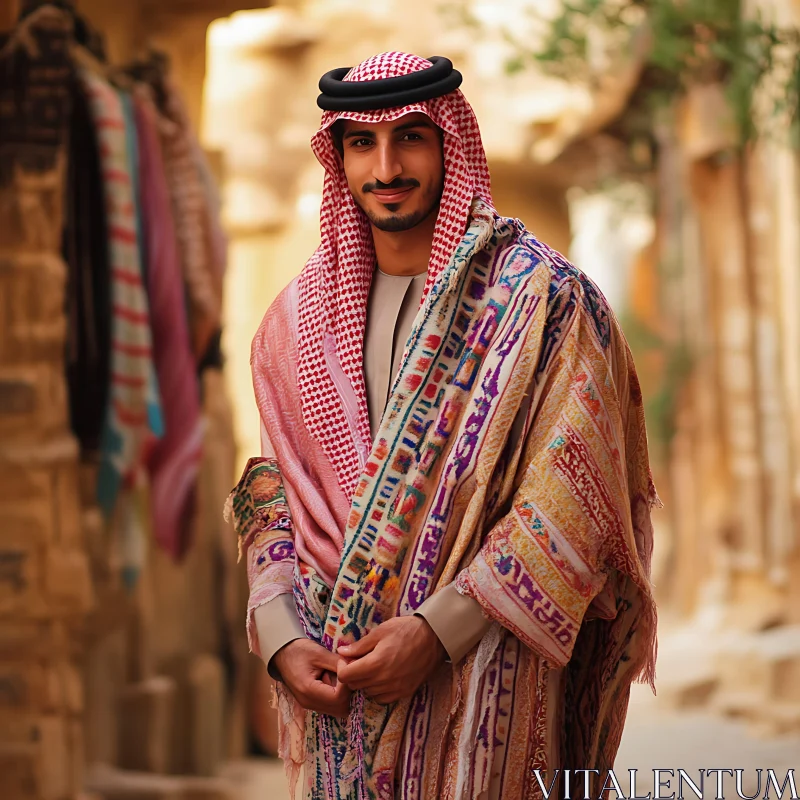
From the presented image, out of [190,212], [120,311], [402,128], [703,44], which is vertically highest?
[703,44]

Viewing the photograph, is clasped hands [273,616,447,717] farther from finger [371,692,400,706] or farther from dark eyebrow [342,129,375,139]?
dark eyebrow [342,129,375,139]

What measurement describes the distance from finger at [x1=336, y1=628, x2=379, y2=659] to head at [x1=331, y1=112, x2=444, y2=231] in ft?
2.06

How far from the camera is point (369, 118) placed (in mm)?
2012

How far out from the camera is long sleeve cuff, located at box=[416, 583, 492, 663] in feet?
6.22

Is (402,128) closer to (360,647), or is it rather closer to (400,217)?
(400,217)

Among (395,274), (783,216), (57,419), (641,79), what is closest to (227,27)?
(641,79)

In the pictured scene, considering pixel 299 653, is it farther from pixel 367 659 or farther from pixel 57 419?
pixel 57 419

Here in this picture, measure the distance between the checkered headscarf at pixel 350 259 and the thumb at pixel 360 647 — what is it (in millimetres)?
241

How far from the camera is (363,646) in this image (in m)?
1.90

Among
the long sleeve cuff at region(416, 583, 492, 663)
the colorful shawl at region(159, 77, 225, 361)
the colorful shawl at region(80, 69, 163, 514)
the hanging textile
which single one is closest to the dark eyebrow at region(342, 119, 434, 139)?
the long sleeve cuff at region(416, 583, 492, 663)

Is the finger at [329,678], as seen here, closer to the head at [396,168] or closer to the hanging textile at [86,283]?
the head at [396,168]

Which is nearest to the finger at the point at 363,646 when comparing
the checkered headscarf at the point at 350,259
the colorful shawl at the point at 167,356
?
the checkered headscarf at the point at 350,259

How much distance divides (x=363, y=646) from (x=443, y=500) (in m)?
0.24

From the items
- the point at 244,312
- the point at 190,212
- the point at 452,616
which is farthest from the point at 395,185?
the point at 244,312
